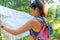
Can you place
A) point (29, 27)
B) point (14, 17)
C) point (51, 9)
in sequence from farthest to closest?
point (51, 9)
point (14, 17)
point (29, 27)

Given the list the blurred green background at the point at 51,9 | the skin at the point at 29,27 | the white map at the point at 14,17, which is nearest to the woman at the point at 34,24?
the skin at the point at 29,27

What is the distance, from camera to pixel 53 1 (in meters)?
6.45

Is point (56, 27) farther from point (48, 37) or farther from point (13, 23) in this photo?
point (48, 37)

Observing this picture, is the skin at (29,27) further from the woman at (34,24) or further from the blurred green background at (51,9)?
the blurred green background at (51,9)

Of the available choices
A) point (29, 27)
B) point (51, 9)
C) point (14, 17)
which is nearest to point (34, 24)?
point (29, 27)

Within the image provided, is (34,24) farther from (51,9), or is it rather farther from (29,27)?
(51,9)

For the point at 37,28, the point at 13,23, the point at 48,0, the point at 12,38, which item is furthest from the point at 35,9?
the point at 48,0

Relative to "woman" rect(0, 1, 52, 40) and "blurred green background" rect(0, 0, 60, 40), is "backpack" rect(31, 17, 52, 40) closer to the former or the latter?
"woman" rect(0, 1, 52, 40)

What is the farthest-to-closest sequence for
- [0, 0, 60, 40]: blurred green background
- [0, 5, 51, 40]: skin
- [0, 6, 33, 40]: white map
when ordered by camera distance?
[0, 0, 60, 40]: blurred green background → [0, 6, 33, 40]: white map → [0, 5, 51, 40]: skin

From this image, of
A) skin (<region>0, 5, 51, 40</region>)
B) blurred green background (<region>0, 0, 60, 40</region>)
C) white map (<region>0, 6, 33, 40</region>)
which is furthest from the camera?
blurred green background (<region>0, 0, 60, 40</region>)

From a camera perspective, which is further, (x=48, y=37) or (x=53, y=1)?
(x=53, y=1)

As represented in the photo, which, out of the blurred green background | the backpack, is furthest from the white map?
the blurred green background

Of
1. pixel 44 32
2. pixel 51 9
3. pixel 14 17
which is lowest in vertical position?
pixel 51 9

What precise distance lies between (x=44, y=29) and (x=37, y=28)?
8cm
